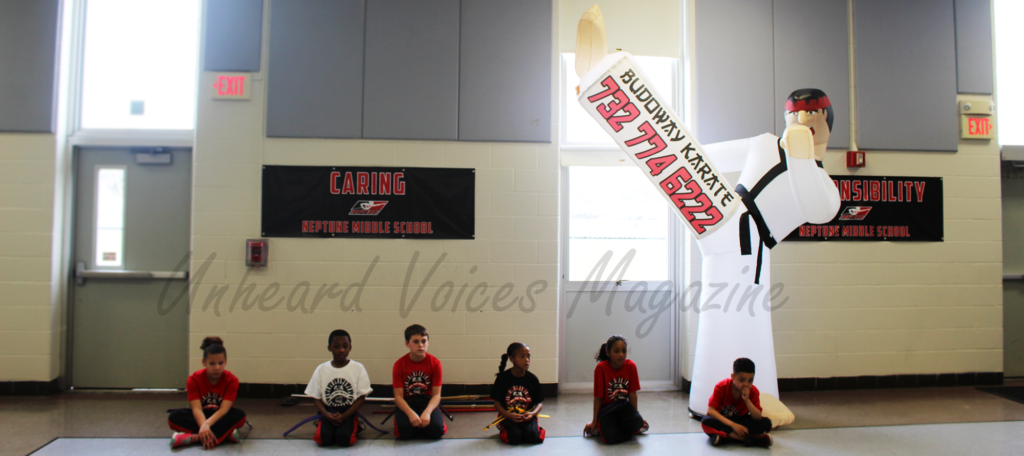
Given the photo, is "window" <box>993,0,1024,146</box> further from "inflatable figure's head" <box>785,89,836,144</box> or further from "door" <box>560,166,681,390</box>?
"door" <box>560,166,681,390</box>

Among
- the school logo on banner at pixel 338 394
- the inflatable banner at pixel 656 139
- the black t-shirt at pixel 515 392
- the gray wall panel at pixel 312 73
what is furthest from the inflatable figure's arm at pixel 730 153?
the school logo on banner at pixel 338 394

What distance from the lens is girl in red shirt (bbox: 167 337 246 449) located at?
2.94m

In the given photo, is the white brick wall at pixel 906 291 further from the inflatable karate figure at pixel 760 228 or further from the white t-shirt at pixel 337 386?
the white t-shirt at pixel 337 386

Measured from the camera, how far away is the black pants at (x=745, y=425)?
302cm

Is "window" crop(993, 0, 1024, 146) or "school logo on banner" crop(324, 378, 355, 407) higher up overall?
"window" crop(993, 0, 1024, 146)

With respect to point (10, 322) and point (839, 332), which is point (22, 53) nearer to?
point (10, 322)

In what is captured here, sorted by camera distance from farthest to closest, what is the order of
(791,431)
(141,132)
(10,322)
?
(141,132) → (10,322) → (791,431)

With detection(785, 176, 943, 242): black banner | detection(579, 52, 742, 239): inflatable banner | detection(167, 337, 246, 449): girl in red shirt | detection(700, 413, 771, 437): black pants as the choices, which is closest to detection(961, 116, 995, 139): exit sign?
detection(785, 176, 943, 242): black banner

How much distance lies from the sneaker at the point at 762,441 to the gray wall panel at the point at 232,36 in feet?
13.9

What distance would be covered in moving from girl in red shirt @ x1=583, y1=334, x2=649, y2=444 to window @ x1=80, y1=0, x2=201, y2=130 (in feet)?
11.8

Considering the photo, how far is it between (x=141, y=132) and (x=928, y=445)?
229 inches

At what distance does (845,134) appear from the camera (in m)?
4.20

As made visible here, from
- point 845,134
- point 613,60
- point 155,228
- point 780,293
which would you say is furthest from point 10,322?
point 845,134

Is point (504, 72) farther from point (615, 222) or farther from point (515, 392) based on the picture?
point (515, 392)
